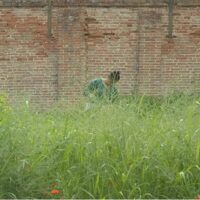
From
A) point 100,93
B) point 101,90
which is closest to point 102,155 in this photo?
point 100,93

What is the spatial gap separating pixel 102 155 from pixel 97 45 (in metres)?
9.55

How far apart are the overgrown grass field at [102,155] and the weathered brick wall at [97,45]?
8.24m

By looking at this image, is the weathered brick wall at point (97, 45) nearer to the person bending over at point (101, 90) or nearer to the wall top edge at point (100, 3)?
the wall top edge at point (100, 3)

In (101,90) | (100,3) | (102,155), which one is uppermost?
(100,3)

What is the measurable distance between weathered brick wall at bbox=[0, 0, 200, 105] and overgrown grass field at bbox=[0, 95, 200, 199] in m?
8.24

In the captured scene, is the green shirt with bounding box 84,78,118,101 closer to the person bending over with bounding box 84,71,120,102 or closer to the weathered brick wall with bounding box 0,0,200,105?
the person bending over with bounding box 84,71,120,102

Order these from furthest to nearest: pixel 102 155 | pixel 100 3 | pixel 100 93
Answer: pixel 100 3 < pixel 100 93 < pixel 102 155

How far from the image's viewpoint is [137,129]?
18.2ft

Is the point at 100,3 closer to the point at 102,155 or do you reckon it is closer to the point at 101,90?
the point at 101,90

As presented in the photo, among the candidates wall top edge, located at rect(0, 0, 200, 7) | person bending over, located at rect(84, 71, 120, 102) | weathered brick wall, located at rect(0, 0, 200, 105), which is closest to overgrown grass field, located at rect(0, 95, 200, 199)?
person bending over, located at rect(84, 71, 120, 102)

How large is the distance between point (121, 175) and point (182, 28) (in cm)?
1035

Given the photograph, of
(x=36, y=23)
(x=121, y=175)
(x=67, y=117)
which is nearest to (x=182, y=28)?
(x=36, y=23)

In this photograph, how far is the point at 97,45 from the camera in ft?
47.7

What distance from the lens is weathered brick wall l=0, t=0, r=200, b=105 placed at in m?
14.2
